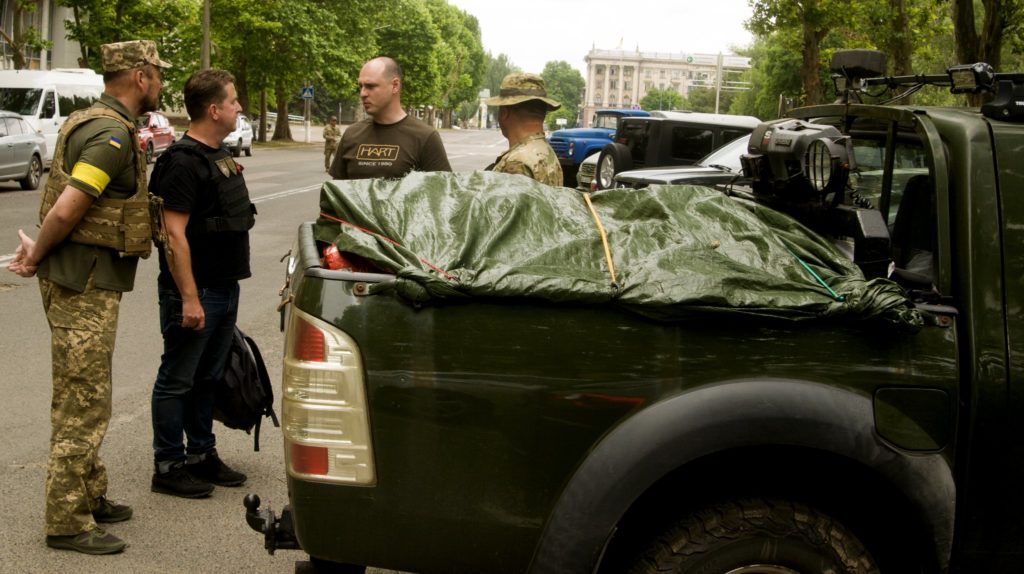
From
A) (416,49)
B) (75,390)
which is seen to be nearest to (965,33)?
(75,390)

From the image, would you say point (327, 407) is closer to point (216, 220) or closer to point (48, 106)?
point (216, 220)

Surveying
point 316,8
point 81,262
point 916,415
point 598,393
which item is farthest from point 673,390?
point 316,8

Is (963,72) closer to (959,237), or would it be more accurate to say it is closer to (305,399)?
(959,237)

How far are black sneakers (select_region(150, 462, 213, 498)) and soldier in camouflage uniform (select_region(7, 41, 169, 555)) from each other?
0.58m

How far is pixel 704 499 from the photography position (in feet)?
9.02

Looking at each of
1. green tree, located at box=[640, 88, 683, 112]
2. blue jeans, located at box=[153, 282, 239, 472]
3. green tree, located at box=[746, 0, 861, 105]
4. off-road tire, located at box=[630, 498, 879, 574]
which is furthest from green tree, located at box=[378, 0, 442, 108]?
off-road tire, located at box=[630, 498, 879, 574]

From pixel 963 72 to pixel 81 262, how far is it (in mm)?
3202

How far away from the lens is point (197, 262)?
458 centimetres

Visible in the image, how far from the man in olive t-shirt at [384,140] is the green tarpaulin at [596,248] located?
216 cm

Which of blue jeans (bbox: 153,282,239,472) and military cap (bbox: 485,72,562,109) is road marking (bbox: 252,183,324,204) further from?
blue jeans (bbox: 153,282,239,472)

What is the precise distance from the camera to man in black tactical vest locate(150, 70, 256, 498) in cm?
441

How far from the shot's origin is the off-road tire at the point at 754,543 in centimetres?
267

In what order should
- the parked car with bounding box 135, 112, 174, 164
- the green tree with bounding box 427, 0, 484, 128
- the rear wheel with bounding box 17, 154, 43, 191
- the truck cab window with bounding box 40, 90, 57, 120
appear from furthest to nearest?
the green tree with bounding box 427, 0, 484, 128, the parked car with bounding box 135, 112, 174, 164, the truck cab window with bounding box 40, 90, 57, 120, the rear wheel with bounding box 17, 154, 43, 191

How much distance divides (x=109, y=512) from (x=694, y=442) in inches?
114
